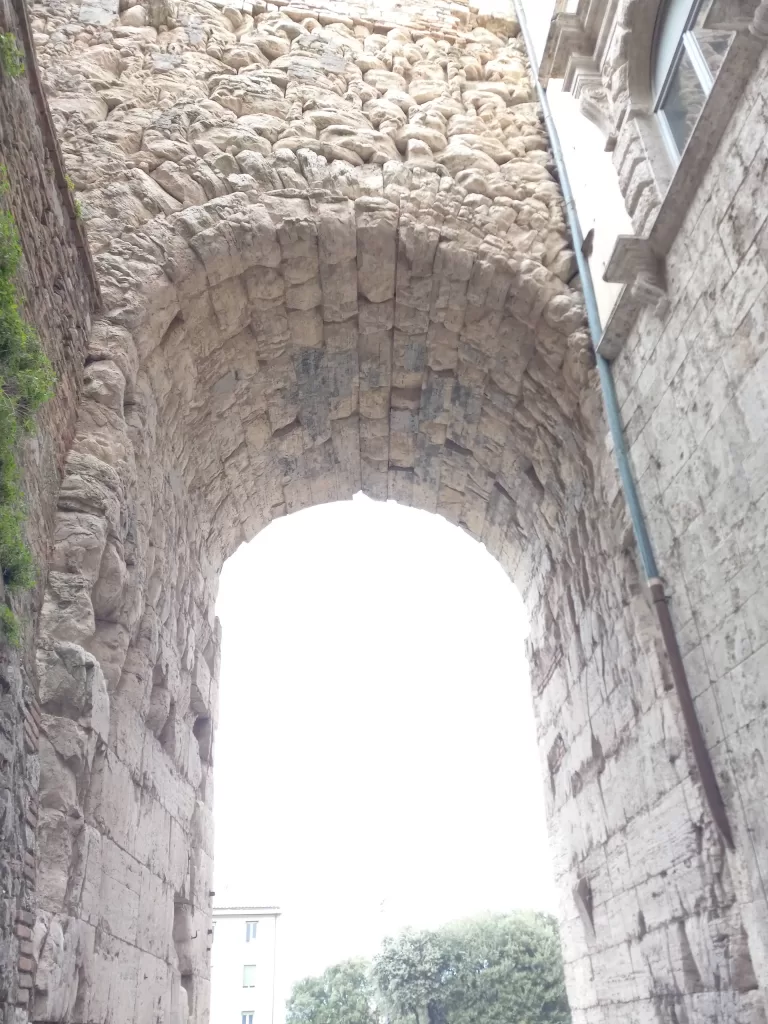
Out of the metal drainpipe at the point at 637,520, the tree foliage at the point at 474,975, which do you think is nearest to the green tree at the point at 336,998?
the tree foliage at the point at 474,975

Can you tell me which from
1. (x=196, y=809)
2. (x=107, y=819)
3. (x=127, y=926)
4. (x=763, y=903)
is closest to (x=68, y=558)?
(x=107, y=819)

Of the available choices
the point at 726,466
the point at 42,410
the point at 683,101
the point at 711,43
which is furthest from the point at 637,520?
the point at 42,410

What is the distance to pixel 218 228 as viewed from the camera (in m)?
5.68

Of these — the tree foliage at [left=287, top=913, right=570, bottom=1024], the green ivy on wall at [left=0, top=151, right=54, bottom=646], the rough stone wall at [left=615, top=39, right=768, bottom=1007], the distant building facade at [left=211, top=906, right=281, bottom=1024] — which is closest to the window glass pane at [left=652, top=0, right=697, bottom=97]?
the rough stone wall at [left=615, top=39, right=768, bottom=1007]

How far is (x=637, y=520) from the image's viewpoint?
5.22 meters

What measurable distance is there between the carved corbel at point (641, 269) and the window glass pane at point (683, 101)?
2.35 feet

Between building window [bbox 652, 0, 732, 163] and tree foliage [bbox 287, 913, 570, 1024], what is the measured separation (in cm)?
2325

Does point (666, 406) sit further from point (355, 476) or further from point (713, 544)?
point (355, 476)

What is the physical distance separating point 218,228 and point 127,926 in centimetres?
444

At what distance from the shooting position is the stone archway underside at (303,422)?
4.43 meters

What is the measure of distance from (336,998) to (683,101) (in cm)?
3026

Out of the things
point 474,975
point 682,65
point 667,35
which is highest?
point 667,35

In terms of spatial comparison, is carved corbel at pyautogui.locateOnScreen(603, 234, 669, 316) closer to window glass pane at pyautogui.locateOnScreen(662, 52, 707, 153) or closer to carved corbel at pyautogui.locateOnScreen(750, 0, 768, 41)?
window glass pane at pyautogui.locateOnScreen(662, 52, 707, 153)

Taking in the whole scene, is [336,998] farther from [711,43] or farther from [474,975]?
[711,43]
